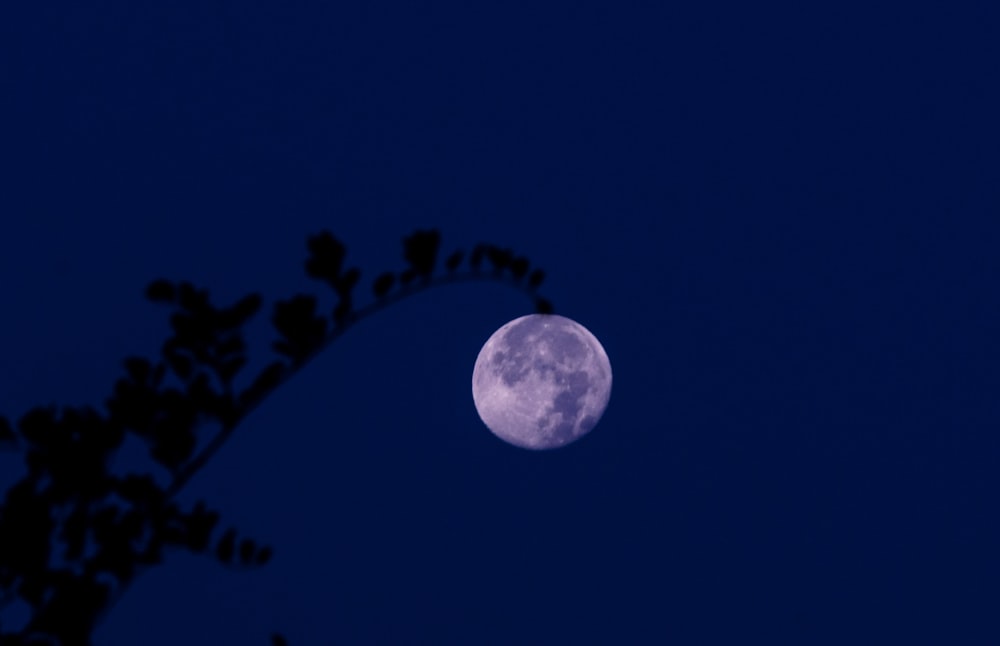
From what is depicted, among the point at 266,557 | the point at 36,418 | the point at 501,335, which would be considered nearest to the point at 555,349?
the point at 501,335

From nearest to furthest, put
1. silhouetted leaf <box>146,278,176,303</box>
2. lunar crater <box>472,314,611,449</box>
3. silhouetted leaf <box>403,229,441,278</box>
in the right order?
1. silhouetted leaf <box>146,278,176,303</box>
2. silhouetted leaf <box>403,229,441,278</box>
3. lunar crater <box>472,314,611,449</box>

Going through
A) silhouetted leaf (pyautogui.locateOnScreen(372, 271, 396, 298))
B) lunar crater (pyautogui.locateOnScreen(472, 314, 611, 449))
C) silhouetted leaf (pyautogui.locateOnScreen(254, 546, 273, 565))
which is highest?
lunar crater (pyautogui.locateOnScreen(472, 314, 611, 449))

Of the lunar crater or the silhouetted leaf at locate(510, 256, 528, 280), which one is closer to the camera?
the silhouetted leaf at locate(510, 256, 528, 280)

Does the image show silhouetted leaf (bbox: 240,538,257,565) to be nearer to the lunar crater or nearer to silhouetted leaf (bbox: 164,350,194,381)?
silhouetted leaf (bbox: 164,350,194,381)

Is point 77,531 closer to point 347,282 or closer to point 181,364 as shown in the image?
point 181,364

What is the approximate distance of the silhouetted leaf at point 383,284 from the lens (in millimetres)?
5934

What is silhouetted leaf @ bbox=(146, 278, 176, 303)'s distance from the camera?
5.57 metres

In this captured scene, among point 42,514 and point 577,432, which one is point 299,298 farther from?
point 577,432

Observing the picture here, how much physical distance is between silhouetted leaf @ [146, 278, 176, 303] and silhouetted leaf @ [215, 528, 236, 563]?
1.52m

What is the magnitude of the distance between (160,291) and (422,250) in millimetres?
1311

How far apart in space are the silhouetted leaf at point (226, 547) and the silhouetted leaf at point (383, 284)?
1.71m

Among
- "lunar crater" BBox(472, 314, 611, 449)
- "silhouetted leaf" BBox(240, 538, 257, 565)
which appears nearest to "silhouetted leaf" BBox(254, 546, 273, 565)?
"silhouetted leaf" BBox(240, 538, 257, 565)

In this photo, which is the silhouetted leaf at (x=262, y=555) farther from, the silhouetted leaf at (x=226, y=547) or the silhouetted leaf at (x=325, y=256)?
the silhouetted leaf at (x=325, y=256)

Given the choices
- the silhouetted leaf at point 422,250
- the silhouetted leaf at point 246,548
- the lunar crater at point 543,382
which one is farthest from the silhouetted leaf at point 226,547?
the lunar crater at point 543,382
